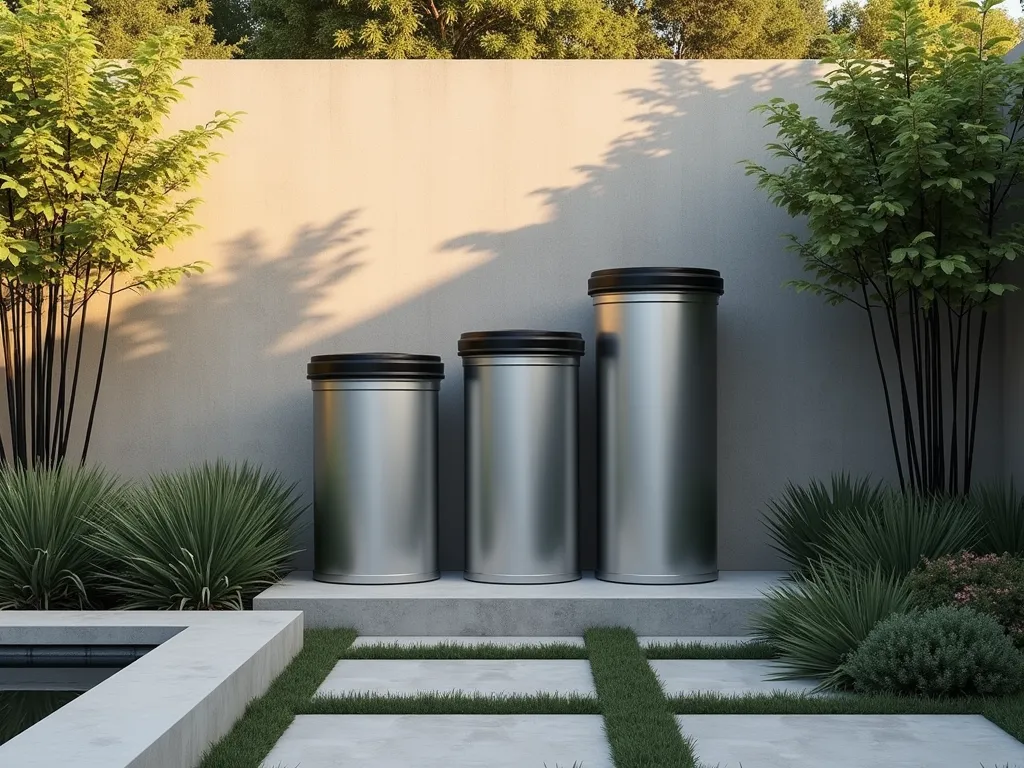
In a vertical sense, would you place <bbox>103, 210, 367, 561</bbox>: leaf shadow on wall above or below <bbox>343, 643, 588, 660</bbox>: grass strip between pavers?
above

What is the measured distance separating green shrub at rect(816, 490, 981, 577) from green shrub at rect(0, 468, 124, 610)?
3698 millimetres

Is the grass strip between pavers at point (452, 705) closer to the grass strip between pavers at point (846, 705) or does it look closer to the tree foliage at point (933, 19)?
the grass strip between pavers at point (846, 705)

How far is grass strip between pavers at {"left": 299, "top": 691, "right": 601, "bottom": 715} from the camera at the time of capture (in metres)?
4.19

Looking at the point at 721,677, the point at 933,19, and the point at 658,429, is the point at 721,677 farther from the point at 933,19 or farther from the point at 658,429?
the point at 933,19

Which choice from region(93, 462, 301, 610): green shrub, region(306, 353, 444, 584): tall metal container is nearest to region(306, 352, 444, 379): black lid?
region(306, 353, 444, 584): tall metal container

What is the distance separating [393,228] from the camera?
708cm

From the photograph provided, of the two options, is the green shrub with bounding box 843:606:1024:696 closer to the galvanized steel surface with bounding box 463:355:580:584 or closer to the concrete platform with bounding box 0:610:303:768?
the galvanized steel surface with bounding box 463:355:580:584

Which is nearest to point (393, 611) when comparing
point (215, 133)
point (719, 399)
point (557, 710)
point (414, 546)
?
point (414, 546)

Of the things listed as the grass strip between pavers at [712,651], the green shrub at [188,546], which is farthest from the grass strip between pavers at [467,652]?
the green shrub at [188,546]

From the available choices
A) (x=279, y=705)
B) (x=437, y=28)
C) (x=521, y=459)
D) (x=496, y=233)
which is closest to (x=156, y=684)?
(x=279, y=705)

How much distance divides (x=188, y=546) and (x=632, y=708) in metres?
2.54

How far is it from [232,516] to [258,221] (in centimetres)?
218

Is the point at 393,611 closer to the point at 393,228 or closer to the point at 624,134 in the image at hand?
the point at 393,228

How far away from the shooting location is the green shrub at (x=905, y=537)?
5586 millimetres
